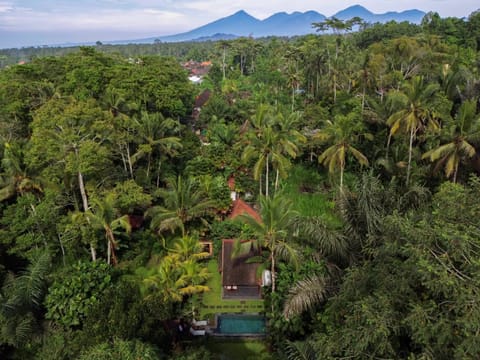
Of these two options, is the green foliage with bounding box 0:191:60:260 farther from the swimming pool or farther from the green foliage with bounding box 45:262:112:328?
the swimming pool

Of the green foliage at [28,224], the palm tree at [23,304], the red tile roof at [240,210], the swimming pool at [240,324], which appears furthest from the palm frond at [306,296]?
the green foliage at [28,224]

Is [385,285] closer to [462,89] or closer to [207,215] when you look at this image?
[207,215]

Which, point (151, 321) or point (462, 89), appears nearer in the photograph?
point (151, 321)

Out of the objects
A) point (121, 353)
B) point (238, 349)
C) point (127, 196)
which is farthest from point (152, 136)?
point (121, 353)

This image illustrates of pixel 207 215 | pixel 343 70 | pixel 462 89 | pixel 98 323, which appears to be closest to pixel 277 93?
pixel 343 70

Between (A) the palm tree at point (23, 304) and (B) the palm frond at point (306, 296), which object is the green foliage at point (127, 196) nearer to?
(A) the palm tree at point (23, 304)

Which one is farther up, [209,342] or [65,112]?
[65,112]

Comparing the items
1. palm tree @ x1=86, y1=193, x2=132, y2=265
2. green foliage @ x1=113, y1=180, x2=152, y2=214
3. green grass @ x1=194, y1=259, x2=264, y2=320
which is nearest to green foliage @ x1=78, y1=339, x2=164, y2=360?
green grass @ x1=194, y1=259, x2=264, y2=320
